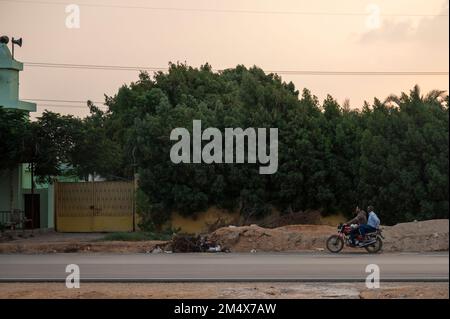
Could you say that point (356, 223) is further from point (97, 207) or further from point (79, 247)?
point (97, 207)

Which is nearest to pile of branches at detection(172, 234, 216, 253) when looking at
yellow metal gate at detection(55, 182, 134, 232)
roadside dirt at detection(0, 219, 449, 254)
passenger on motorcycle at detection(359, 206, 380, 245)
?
roadside dirt at detection(0, 219, 449, 254)

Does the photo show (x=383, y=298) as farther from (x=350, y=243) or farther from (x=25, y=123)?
(x=25, y=123)

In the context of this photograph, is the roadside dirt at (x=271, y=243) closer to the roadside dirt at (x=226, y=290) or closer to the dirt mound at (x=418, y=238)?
the dirt mound at (x=418, y=238)

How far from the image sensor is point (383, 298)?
13711mm

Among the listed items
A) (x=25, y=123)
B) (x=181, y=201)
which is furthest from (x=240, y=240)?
(x=25, y=123)

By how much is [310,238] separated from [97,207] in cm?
1274

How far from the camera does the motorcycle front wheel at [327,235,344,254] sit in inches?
1052

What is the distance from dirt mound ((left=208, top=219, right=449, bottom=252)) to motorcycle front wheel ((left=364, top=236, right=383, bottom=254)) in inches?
53.7

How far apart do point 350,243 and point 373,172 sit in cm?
861

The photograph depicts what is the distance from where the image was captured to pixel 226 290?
49.3 ft

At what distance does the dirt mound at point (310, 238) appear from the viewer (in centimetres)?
2827

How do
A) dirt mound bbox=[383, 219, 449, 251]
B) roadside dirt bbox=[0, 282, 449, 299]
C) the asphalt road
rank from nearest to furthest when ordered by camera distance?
roadside dirt bbox=[0, 282, 449, 299] → the asphalt road → dirt mound bbox=[383, 219, 449, 251]

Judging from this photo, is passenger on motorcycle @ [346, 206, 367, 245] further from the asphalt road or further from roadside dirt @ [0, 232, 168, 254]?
roadside dirt @ [0, 232, 168, 254]

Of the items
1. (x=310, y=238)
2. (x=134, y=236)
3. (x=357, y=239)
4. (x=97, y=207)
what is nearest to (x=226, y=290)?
(x=357, y=239)
